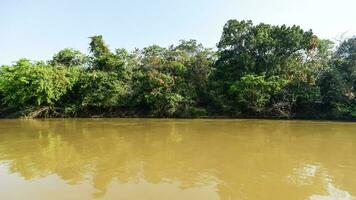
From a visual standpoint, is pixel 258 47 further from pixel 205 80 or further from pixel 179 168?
pixel 179 168

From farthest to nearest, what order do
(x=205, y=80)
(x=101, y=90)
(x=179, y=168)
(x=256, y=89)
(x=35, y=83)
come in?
(x=205, y=80)
(x=101, y=90)
(x=35, y=83)
(x=256, y=89)
(x=179, y=168)

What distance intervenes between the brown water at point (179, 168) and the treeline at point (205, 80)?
32.1 feet

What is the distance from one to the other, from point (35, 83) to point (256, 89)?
555 inches

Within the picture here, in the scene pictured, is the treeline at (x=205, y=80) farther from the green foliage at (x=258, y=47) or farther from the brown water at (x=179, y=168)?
the brown water at (x=179, y=168)

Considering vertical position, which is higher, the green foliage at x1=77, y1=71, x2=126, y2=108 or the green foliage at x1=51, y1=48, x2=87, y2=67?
the green foliage at x1=51, y1=48, x2=87, y2=67

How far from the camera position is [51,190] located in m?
5.94

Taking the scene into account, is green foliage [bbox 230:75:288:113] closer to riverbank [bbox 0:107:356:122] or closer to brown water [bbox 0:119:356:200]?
riverbank [bbox 0:107:356:122]

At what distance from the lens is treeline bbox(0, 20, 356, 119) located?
850 inches

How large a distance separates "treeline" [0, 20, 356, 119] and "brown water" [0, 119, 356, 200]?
9.78 meters

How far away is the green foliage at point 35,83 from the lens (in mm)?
22766

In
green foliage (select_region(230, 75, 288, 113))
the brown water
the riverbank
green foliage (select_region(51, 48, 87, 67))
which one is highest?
green foliage (select_region(51, 48, 87, 67))

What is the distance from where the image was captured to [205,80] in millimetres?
24250

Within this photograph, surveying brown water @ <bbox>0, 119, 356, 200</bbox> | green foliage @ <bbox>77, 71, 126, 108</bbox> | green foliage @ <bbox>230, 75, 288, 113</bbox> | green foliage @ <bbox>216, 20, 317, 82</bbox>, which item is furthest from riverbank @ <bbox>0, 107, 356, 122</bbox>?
brown water @ <bbox>0, 119, 356, 200</bbox>

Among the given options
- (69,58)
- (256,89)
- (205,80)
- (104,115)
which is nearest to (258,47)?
(256,89)
